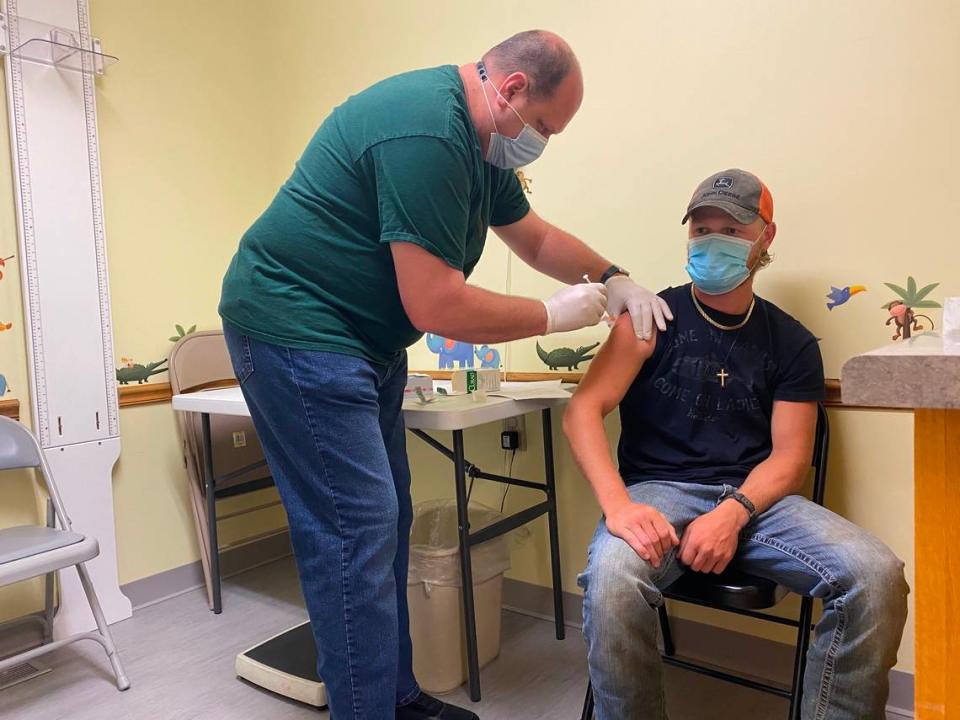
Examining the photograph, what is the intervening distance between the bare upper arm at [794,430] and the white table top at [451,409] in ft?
1.75

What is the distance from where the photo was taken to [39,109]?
2146 millimetres

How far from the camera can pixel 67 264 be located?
221 cm

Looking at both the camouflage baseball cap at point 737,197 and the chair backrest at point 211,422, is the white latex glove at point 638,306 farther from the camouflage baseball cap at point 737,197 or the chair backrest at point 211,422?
the chair backrest at point 211,422

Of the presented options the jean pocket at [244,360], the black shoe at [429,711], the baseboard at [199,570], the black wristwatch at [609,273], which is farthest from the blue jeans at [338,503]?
the baseboard at [199,570]

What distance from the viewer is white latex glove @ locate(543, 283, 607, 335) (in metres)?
1.39

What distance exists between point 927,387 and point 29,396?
93.5 inches

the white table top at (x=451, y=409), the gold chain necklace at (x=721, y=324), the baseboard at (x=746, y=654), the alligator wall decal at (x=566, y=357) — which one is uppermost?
the gold chain necklace at (x=721, y=324)

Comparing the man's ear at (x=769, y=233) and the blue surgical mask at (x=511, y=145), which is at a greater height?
the blue surgical mask at (x=511, y=145)

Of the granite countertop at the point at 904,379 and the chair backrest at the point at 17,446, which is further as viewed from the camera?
the chair backrest at the point at 17,446

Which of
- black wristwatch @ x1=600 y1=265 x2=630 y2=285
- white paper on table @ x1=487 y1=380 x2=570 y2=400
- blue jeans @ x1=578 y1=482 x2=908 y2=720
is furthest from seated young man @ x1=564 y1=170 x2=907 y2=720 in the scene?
white paper on table @ x1=487 y1=380 x2=570 y2=400

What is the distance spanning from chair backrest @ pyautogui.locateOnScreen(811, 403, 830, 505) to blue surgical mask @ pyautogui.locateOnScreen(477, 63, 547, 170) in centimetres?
87

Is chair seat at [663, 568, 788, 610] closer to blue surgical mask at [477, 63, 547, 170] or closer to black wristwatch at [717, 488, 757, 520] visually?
black wristwatch at [717, 488, 757, 520]

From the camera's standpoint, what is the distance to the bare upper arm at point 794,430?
148cm

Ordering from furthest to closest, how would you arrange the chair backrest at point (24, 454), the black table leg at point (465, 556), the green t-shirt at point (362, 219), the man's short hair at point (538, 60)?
the chair backrest at point (24, 454), the black table leg at point (465, 556), the man's short hair at point (538, 60), the green t-shirt at point (362, 219)
